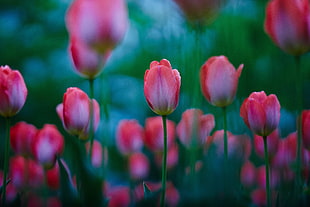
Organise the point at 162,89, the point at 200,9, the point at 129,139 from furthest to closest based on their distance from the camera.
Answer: the point at 129,139 < the point at 162,89 < the point at 200,9

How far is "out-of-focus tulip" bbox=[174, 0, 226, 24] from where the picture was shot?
1.05 ft

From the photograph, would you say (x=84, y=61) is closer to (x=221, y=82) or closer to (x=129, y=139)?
(x=221, y=82)

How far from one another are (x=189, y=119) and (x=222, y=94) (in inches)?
2.2

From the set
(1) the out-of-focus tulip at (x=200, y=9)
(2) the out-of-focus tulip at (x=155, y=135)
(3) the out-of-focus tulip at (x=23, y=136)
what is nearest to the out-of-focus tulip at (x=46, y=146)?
(3) the out-of-focus tulip at (x=23, y=136)

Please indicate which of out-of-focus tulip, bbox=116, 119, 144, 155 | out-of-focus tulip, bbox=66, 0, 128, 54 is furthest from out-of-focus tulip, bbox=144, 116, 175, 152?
out-of-focus tulip, bbox=66, 0, 128, 54

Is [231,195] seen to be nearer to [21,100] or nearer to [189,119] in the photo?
[189,119]

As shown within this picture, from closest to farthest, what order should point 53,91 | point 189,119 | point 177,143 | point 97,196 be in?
point 97,196 < point 189,119 < point 177,143 < point 53,91

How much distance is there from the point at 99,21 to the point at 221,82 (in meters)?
0.18

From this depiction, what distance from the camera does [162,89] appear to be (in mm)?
423

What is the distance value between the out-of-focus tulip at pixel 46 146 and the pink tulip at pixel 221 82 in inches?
7.4

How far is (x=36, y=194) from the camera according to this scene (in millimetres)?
598

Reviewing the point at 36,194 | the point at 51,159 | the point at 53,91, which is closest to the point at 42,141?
the point at 51,159

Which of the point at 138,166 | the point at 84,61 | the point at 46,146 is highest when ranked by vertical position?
the point at 84,61

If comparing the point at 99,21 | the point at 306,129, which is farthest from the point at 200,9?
the point at 306,129
